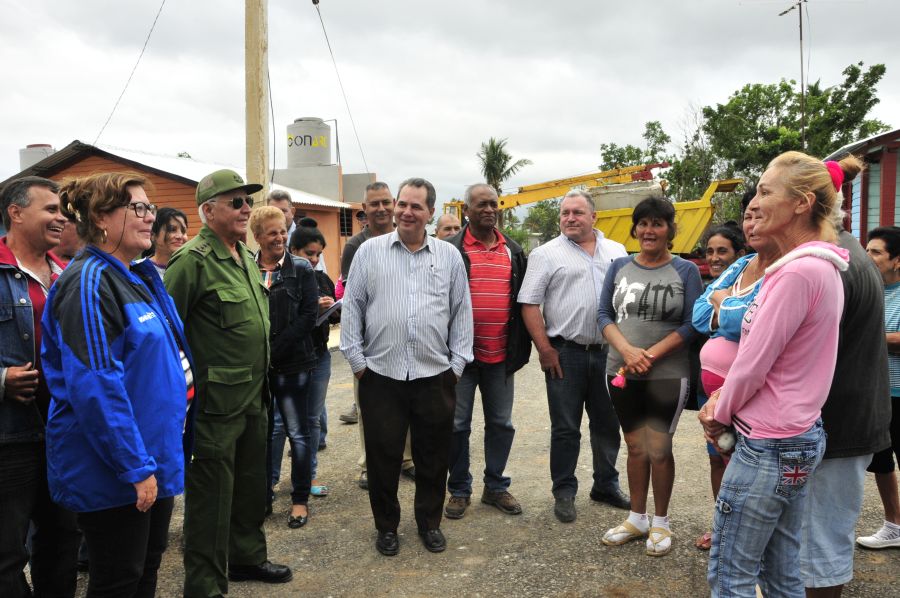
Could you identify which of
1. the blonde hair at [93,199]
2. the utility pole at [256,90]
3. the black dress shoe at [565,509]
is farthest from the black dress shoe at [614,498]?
the utility pole at [256,90]

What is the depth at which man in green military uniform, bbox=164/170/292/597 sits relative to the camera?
3.05 m

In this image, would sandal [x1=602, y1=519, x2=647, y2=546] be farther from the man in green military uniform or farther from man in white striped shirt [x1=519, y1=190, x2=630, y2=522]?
the man in green military uniform

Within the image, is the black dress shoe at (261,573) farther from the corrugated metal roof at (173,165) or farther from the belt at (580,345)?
the corrugated metal roof at (173,165)

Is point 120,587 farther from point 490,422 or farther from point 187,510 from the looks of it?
point 490,422

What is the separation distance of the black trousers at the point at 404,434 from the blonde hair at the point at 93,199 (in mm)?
1806

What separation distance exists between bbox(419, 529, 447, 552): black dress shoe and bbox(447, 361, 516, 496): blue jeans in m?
0.54

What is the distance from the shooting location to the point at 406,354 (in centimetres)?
374

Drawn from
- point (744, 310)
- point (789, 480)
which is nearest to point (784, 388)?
point (789, 480)

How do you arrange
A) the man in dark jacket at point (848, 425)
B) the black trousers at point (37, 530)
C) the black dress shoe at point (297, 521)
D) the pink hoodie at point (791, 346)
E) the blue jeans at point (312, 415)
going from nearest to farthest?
the pink hoodie at point (791, 346), the man in dark jacket at point (848, 425), the black trousers at point (37, 530), the black dress shoe at point (297, 521), the blue jeans at point (312, 415)

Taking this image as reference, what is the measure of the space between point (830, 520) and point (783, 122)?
84.7ft

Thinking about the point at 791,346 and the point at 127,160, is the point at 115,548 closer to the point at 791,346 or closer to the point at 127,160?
the point at 791,346

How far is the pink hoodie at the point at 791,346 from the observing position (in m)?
2.02

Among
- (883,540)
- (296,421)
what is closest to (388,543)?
(296,421)

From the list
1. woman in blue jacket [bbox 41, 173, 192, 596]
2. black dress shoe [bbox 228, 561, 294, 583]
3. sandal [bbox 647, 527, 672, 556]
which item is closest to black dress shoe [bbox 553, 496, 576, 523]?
sandal [bbox 647, 527, 672, 556]
